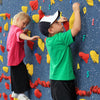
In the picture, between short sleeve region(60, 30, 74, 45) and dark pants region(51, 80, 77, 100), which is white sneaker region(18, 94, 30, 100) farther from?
short sleeve region(60, 30, 74, 45)

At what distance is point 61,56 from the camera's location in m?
1.33

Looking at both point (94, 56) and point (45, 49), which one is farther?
point (45, 49)

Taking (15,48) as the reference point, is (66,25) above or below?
above

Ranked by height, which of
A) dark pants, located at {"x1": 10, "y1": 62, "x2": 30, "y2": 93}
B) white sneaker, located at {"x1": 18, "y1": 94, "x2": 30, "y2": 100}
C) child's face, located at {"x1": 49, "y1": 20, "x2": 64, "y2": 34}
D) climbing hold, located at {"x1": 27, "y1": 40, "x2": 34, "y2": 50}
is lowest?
white sneaker, located at {"x1": 18, "y1": 94, "x2": 30, "y2": 100}

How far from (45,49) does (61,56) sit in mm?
337

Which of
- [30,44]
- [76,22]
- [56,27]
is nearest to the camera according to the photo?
[76,22]

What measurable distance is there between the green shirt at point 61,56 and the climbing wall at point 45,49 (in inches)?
3.3

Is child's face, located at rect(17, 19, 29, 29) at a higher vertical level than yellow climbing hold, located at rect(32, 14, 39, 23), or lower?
lower

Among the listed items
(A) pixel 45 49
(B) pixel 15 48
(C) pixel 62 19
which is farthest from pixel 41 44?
(C) pixel 62 19

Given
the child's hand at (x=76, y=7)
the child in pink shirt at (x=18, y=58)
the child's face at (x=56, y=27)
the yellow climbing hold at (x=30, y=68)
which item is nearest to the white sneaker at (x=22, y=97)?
the child in pink shirt at (x=18, y=58)

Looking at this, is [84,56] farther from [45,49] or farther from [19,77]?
[19,77]

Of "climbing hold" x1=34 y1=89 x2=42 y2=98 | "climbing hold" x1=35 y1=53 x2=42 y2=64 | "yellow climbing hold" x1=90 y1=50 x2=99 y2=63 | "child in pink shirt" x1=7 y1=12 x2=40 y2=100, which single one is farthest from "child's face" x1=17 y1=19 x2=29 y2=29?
"yellow climbing hold" x1=90 y1=50 x2=99 y2=63

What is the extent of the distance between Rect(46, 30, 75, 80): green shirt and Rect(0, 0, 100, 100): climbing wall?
8cm

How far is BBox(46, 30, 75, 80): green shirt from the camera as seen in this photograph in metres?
1.31
